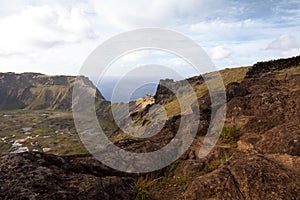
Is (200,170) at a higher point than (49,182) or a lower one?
lower

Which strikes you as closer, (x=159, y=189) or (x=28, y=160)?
(x=28, y=160)

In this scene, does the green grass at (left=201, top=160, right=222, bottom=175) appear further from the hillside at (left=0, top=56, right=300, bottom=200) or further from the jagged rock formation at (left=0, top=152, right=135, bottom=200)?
the jagged rock formation at (left=0, top=152, right=135, bottom=200)

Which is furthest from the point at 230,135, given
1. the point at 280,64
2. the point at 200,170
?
the point at 280,64

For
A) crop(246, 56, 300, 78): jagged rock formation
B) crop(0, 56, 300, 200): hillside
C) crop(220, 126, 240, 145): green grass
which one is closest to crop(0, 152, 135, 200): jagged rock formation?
crop(0, 56, 300, 200): hillside

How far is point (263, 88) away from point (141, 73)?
38.3 ft

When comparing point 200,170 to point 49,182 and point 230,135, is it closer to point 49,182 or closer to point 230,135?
point 230,135

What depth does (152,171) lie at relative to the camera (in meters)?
13.0

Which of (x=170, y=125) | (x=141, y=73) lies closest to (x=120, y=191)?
(x=141, y=73)

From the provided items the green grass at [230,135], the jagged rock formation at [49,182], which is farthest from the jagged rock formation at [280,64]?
the jagged rock formation at [49,182]

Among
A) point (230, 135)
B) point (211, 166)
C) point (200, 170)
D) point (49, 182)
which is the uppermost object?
point (230, 135)

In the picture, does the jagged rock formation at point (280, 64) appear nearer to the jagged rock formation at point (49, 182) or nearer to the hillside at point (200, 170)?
the hillside at point (200, 170)

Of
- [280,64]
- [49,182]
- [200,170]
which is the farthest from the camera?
[280,64]

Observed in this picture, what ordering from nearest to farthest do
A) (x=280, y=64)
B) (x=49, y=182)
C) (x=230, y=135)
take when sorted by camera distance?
(x=49, y=182) → (x=230, y=135) → (x=280, y=64)

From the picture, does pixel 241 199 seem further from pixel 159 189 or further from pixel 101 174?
pixel 101 174
